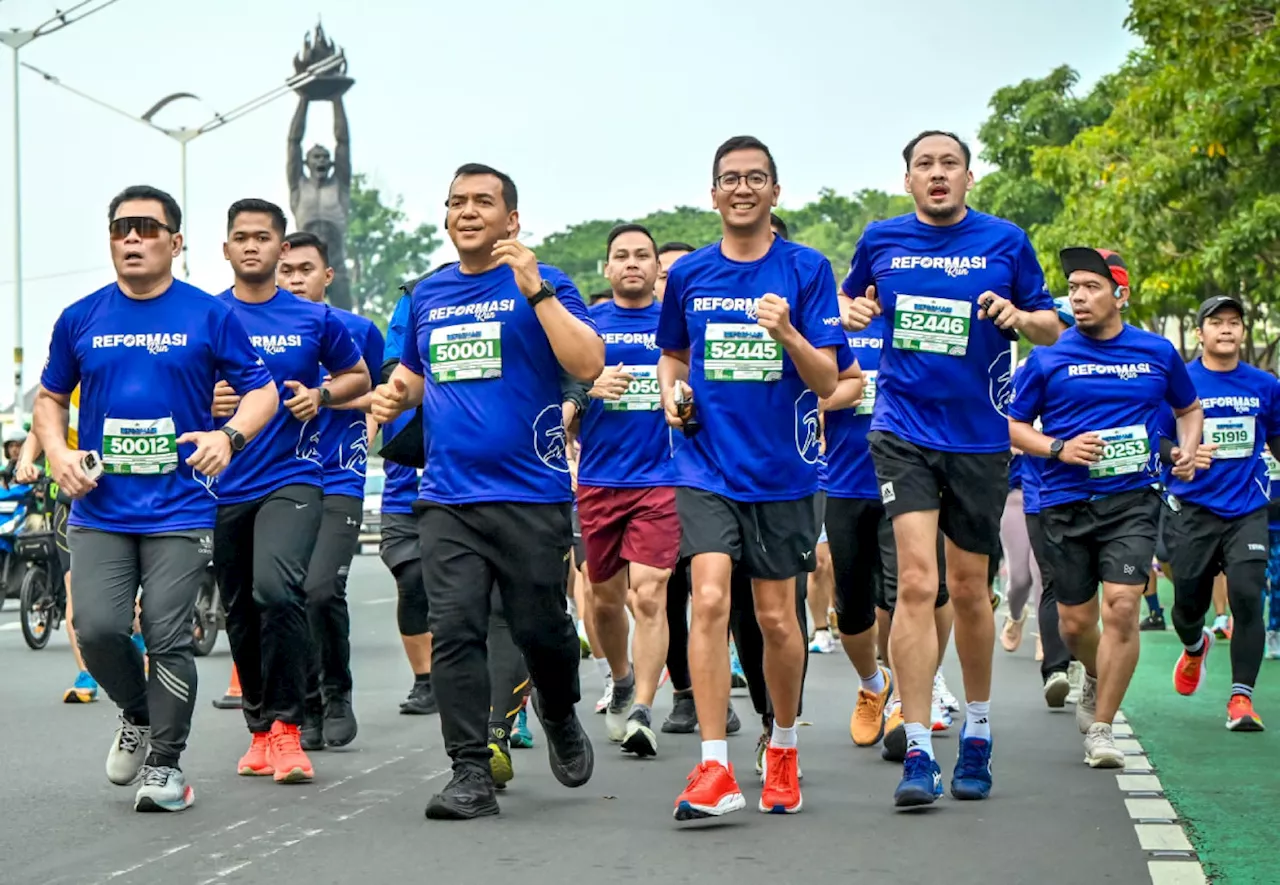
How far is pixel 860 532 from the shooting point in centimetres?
1014

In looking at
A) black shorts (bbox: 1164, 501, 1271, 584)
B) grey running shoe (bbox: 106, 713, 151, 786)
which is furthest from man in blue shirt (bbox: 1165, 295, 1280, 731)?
grey running shoe (bbox: 106, 713, 151, 786)

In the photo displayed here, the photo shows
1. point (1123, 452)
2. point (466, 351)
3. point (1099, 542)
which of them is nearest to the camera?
point (466, 351)

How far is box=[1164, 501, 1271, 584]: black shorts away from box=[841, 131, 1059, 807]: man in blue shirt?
12.0ft

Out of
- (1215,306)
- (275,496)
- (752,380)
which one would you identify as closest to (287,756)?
(275,496)

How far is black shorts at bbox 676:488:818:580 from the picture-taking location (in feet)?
25.7

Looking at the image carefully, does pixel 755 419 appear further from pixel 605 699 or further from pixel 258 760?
pixel 605 699

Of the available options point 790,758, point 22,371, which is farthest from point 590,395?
point 22,371

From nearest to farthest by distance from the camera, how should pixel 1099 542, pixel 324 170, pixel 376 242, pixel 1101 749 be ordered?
1. pixel 1101 749
2. pixel 1099 542
3. pixel 324 170
4. pixel 376 242

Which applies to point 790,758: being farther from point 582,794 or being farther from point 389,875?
point 389,875

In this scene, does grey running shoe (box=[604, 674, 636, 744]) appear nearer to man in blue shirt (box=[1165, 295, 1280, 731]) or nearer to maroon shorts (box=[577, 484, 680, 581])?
maroon shorts (box=[577, 484, 680, 581])

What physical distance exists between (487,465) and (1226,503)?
542 cm

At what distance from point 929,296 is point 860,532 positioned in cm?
209

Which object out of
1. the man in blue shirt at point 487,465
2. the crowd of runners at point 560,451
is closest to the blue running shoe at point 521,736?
the crowd of runners at point 560,451

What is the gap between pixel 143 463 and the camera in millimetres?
7977
